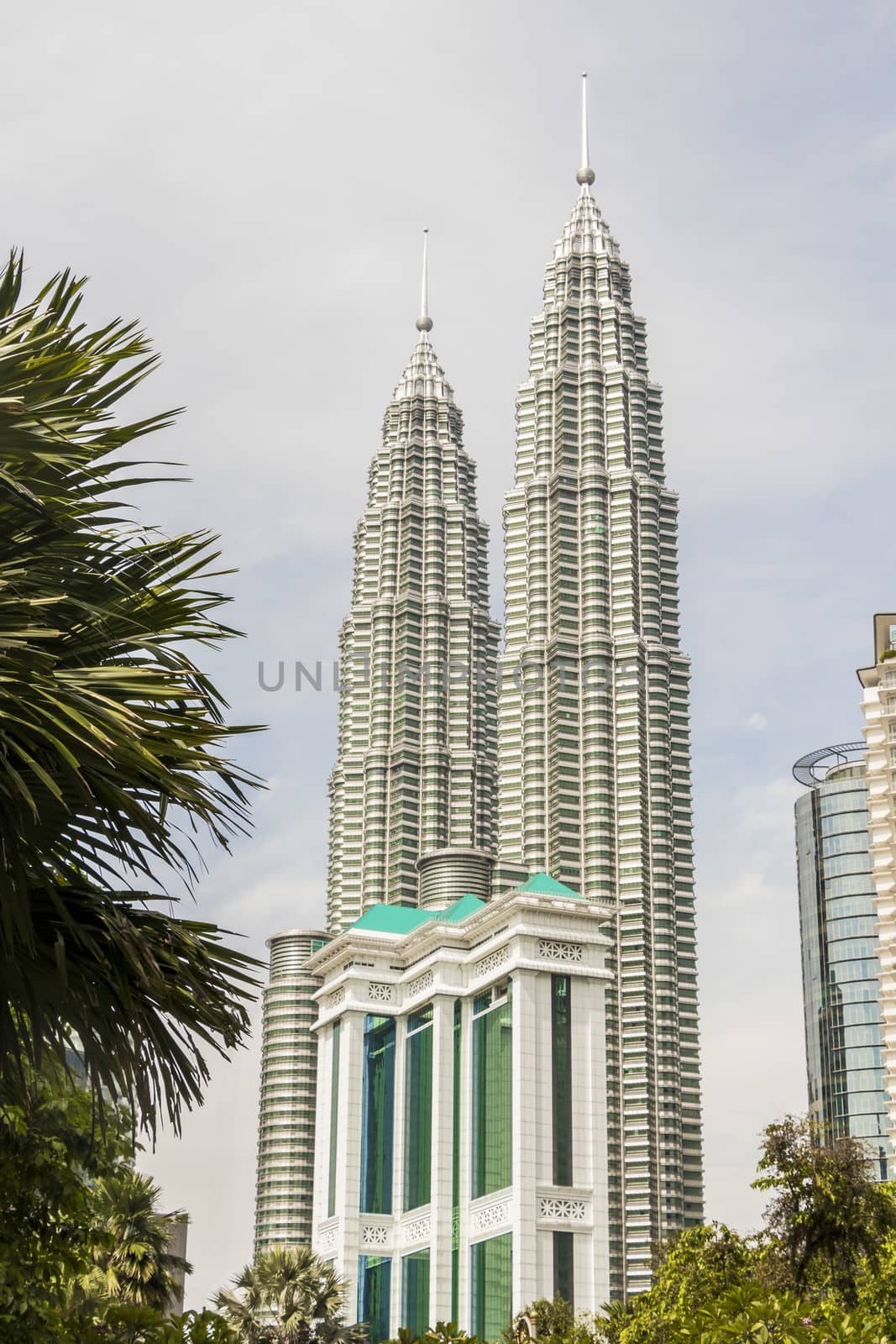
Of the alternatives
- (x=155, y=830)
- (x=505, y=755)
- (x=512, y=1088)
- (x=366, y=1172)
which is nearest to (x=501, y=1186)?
(x=512, y=1088)

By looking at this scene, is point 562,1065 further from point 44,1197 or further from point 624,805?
point 44,1197

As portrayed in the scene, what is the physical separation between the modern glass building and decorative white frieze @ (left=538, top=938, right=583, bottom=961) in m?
0.09

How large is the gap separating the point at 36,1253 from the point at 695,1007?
168m

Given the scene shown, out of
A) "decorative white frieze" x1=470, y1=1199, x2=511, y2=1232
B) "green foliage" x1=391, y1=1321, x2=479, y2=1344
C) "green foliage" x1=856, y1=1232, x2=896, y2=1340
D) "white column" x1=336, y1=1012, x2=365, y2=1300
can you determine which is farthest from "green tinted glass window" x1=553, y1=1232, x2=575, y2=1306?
"green foliage" x1=391, y1=1321, x2=479, y2=1344

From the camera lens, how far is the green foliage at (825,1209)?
39438mm

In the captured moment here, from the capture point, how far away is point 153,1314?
53.0ft

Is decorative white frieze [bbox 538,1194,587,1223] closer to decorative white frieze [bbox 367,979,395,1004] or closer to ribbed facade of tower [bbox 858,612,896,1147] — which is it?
ribbed facade of tower [bbox 858,612,896,1147]

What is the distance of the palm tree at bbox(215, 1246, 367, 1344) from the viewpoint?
63000mm

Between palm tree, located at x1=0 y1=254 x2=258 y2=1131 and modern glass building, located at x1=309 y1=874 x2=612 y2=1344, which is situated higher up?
modern glass building, located at x1=309 y1=874 x2=612 y2=1344

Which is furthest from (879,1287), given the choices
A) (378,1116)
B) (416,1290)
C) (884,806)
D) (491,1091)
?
(378,1116)

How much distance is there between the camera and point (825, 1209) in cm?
3950

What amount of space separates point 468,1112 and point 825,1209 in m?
102

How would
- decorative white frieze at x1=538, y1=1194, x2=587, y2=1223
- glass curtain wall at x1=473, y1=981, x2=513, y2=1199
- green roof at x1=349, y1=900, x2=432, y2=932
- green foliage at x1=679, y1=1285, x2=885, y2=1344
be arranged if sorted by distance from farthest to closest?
green roof at x1=349, y1=900, x2=432, y2=932 < glass curtain wall at x1=473, y1=981, x2=513, y2=1199 < decorative white frieze at x1=538, y1=1194, x2=587, y2=1223 < green foliage at x1=679, y1=1285, x2=885, y2=1344

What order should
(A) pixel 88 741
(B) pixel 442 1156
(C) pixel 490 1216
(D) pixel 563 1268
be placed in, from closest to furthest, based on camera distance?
(A) pixel 88 741, (D) pixel 563 1268, (C) pixel 490 1216, (B) pixel 442 1156
